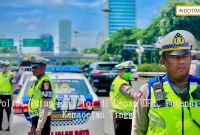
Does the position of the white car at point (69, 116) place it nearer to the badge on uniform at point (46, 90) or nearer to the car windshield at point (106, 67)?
the badge on uniform at point (46, 90)

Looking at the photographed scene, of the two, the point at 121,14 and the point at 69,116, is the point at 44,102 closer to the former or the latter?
the point at 69,116

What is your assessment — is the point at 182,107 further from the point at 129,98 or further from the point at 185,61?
the point at 129,98

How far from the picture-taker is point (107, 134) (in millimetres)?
8945

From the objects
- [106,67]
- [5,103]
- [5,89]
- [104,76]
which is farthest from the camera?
[106,67]

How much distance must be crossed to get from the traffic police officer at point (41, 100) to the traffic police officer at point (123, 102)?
1.26 m

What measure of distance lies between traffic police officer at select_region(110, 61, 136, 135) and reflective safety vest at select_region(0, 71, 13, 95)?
14.7 feet

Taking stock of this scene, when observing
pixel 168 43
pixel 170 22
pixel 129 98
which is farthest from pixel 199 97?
pixel 170 22

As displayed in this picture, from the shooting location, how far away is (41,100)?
16.4 ft

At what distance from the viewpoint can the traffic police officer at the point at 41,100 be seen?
4891mm

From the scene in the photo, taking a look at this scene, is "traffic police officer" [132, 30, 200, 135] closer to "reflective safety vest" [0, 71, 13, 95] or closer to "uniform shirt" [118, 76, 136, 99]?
"uniform shirt" [118, 76, 136, 99]

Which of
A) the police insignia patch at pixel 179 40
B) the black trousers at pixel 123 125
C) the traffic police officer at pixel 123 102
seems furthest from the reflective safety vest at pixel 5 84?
the police insignia patch at pixel 179 40

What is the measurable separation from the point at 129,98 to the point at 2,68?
5.16 metres

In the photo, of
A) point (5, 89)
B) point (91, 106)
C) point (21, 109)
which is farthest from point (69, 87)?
point (5, 89)

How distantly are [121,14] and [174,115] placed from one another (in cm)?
16206
